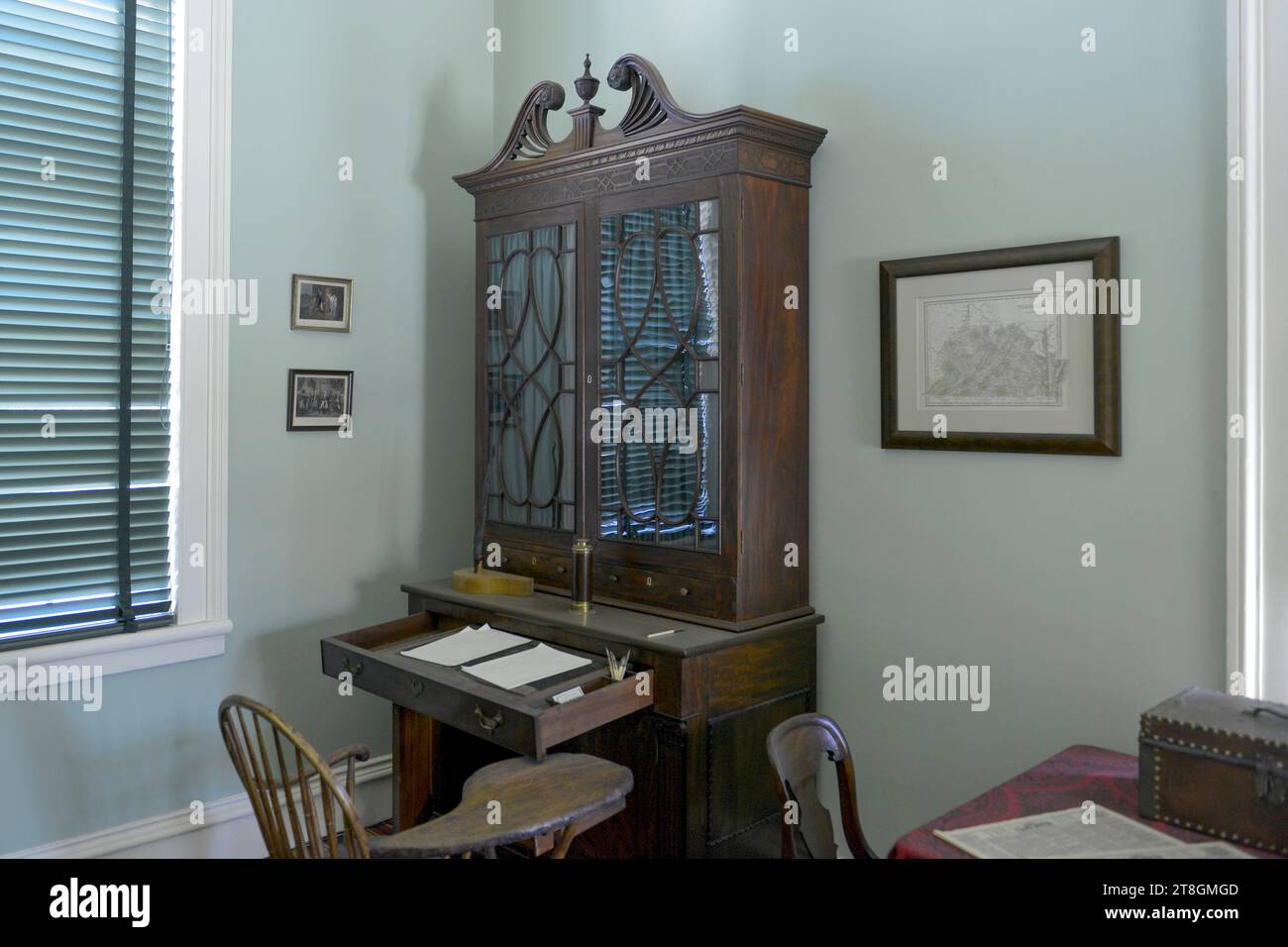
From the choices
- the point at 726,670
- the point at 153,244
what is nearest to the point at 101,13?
the point at 153,244

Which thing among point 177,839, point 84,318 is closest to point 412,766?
point 177,839

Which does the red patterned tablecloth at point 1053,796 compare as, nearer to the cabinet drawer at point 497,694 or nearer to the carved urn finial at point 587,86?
the cabinet drawer at point 497,694

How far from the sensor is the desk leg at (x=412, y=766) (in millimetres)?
3355

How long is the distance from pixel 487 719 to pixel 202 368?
1620mm

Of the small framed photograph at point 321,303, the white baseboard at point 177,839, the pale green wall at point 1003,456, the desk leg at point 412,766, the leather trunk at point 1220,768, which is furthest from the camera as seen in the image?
the small framed photograph at point 321,303

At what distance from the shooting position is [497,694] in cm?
257

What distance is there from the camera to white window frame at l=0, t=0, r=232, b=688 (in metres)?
3.29

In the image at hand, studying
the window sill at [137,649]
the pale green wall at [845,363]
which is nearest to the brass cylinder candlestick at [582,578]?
the pale green wall at [845,363]

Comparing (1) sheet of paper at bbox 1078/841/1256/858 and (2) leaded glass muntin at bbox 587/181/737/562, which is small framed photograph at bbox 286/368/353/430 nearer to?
(2) leaded glass muntin at bbox 587/181/737/562

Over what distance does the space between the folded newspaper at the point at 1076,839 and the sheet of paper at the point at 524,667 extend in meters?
1.16

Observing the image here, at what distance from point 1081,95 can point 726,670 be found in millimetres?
1703

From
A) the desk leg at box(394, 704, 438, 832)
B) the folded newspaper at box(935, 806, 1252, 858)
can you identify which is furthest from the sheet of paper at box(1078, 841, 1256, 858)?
the desk leg at box(394, 704, 438, 832)

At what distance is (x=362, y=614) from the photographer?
3805 mm
